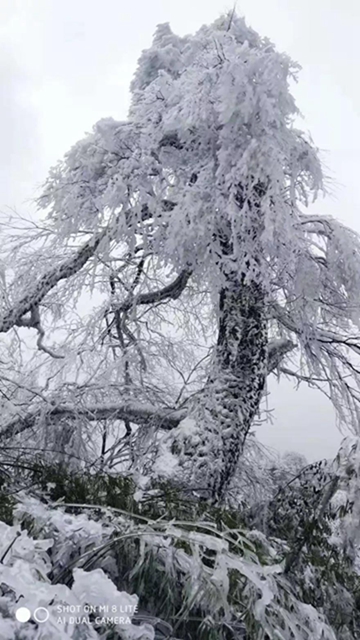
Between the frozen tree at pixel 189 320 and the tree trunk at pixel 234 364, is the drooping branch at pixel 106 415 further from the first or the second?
the tree trunk at pixel 234 364

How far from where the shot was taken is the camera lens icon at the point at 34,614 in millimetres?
2242

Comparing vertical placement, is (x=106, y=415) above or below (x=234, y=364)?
below

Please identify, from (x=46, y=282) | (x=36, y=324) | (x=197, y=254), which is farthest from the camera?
(x=36, y=324)

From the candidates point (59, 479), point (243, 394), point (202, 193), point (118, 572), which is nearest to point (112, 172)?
point (202, 193)

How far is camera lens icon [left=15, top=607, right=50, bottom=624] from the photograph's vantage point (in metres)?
2.24

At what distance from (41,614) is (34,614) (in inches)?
1.1

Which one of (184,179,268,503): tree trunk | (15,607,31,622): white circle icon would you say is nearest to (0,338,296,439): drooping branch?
(184,179,268,503): tree trunk

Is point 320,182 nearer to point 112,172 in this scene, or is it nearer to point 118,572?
point 112,172

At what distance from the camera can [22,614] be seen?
7.41 feet

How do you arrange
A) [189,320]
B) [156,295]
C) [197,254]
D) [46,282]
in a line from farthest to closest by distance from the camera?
[189,320] → [156,295] → [46,282] → [197,254]

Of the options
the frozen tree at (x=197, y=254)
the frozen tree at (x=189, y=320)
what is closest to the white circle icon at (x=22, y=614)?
the frozen tree at (x=189, y=320)

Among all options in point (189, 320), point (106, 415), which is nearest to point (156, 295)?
point (189, 320)

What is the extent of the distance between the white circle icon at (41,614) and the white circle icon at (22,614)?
28 millimetres

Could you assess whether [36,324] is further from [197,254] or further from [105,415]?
[197,254]
